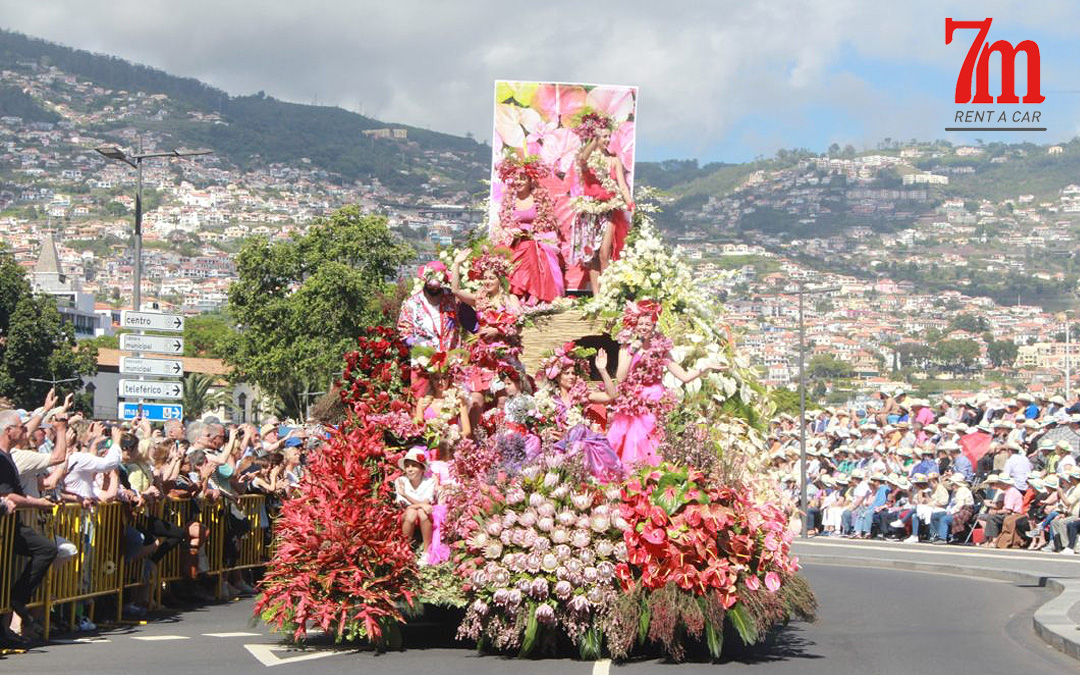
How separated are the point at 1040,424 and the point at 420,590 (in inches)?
759

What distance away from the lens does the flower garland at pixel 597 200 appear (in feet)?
56.5

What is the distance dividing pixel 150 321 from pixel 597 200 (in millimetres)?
9149

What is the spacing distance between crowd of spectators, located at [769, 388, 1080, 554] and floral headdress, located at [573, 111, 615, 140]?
8.51 metres

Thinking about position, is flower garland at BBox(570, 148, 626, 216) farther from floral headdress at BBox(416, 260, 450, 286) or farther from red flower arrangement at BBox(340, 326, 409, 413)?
red flower arrangement at BBox(340, 326, 409, 413)

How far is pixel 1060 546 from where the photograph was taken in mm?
26531

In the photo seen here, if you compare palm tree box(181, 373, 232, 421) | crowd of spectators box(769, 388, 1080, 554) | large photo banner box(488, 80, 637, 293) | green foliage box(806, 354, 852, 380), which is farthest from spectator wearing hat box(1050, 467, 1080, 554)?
green foliage box(806, 354, 852, 380)

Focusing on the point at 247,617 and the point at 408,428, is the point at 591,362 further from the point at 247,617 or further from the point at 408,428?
the point at 247,617

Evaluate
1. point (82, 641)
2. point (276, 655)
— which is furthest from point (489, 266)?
point (82, 641)

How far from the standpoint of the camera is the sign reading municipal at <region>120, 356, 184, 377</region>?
2417cm

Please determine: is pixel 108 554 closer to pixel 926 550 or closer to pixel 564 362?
pixel 564 362

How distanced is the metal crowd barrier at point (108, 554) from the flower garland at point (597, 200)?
5609 mm

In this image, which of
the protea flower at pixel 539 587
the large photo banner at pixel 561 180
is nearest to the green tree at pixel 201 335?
the large photo banner at pixel 561 180

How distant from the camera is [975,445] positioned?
98.9 ft

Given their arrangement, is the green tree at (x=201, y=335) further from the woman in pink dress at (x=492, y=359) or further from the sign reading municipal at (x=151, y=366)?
the woman in pink dress at (x=492, y=359)
